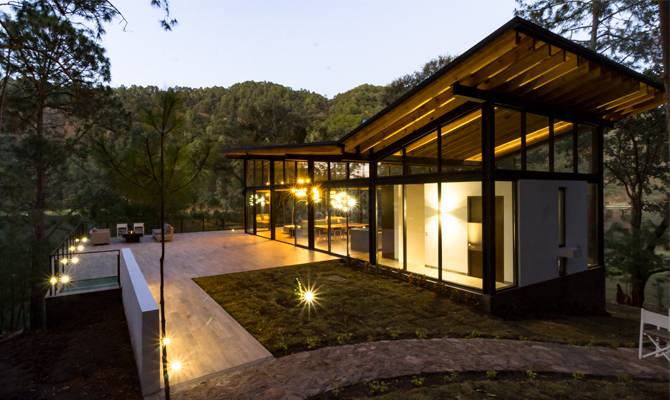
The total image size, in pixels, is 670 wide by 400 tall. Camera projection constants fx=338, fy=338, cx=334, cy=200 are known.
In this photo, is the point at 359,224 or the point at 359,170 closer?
the point at 359,170

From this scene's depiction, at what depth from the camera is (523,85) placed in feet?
21.3

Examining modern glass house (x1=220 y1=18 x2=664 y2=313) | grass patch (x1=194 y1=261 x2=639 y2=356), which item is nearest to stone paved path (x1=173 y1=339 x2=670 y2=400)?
grass patch (x1=194 y1=261 x2=639 y2=356)

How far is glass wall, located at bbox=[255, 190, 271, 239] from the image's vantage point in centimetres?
1590

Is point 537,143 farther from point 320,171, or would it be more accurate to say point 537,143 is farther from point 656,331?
point 320,171

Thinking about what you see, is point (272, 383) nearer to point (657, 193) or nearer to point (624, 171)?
point (624, 171)

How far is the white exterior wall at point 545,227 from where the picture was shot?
262 inches

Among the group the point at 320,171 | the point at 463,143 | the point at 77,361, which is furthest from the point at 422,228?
the point at 77,361

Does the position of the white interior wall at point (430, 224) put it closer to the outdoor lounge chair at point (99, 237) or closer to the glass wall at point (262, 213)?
the glass wall at point (262, 213)

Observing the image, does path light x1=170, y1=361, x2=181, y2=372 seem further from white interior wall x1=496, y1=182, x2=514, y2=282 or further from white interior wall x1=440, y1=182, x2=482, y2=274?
white interior wall x1=496, y1=182, x2=514, y2=282

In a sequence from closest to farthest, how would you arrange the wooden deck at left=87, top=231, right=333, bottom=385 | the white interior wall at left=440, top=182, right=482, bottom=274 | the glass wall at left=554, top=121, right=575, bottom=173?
1. the wooden deck at left=87, top=231, right=333, bottom=385
2. the white interior wall at left=440, top=182, right=482, bottom=274
3. the glass wall at left=554, top=121, right=575, bottom=173

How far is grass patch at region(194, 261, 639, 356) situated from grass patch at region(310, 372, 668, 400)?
1186 millimetres

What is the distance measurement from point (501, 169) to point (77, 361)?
7.76m

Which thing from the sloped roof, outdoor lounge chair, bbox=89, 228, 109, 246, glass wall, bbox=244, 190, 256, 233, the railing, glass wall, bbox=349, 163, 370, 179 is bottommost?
the railing

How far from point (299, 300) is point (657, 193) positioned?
13.9 meters
